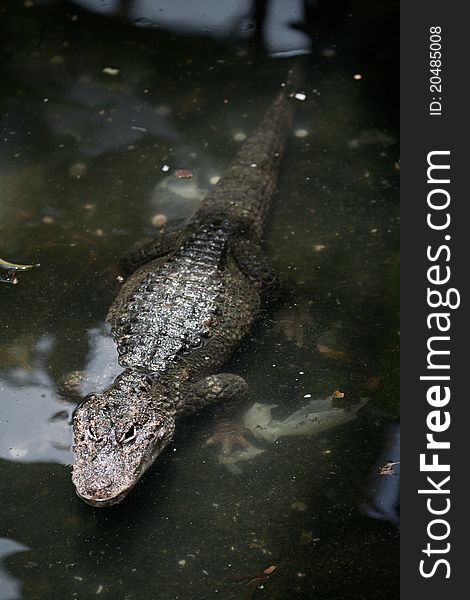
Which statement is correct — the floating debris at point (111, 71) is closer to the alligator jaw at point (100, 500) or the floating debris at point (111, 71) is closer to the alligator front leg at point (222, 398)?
the alligator front leg at point (222, 398)

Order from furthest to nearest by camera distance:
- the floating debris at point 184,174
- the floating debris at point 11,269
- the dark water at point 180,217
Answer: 1. the floating debris at point 184,174
2. the floating debris at point 11,269
3. the dark water at point 180,217

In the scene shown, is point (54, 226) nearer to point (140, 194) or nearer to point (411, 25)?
point (140, 194)

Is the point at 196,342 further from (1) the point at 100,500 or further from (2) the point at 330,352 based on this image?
(1) the point at 100,500

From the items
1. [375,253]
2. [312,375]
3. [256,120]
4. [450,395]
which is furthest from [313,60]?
[450,395]

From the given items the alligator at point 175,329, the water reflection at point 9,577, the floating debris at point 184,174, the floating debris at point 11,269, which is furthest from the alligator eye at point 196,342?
the floating debris at point 184,174

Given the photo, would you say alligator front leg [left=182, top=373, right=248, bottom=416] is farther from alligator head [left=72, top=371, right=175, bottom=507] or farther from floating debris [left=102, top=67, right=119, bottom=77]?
floating debris [left=102, top=67, right=119, bottom=77]

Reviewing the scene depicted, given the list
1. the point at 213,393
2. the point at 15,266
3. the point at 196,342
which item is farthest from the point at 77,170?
the point at 213,393

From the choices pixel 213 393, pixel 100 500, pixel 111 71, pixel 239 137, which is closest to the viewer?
pixel 100 500
